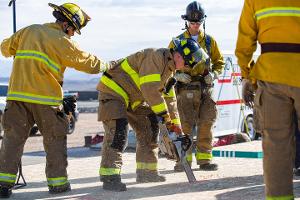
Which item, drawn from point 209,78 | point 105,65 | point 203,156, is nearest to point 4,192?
point 105,65

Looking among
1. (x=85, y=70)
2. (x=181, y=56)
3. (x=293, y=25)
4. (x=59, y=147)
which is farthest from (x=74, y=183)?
(x=293, y=25)

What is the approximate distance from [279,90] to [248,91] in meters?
0.37

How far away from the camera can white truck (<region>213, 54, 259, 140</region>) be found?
12875 millimetres

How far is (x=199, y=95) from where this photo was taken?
28.5 ft

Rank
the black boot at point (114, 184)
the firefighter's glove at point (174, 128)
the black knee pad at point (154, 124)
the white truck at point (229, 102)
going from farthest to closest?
the white truck at point (229, 102)
the black knee pad at point (154, 124)
the firefighter's glove at point (174, 128)
the black boot at point (114, 184)

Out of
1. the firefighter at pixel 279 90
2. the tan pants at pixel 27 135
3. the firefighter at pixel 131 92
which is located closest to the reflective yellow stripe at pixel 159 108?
the firefighter at pixel 131 92

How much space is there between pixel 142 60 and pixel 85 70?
63cm

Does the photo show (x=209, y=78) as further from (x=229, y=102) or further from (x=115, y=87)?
(x=229, y=102)

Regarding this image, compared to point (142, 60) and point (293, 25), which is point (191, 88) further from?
point (293, 25)

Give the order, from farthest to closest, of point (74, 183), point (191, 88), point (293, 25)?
1. point (191, 88)
2. point (74, 183)
3. point (293, 25)

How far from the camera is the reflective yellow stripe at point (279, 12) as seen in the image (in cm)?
454

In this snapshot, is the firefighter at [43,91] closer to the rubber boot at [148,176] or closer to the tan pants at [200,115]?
the rubber boot at [148,176]

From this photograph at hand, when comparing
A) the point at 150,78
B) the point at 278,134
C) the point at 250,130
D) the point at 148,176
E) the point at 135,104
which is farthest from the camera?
the point at 250,130

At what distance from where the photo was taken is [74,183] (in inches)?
A: 307
